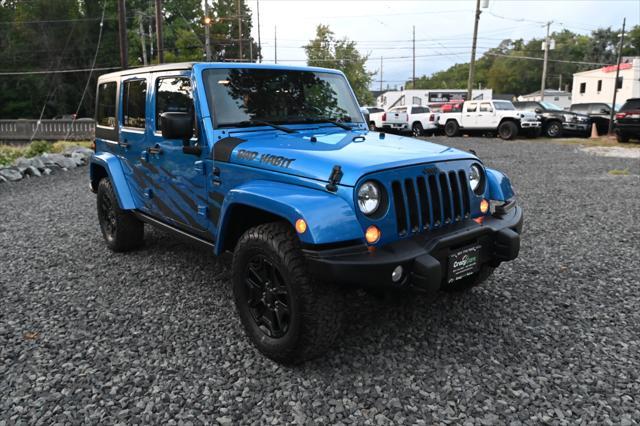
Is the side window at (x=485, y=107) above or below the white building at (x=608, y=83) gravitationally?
below

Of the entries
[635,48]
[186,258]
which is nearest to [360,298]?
[186,258]

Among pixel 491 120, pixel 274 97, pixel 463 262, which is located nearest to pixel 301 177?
pixel 463 262

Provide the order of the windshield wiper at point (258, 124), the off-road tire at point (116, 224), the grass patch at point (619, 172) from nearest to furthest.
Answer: the windshield wiper at point (258, 124)
the off-road tire at point (116, 224)
the grass patch at point (619, 172)

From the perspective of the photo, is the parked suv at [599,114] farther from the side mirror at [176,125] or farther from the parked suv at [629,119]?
the side mirror at [176,125]

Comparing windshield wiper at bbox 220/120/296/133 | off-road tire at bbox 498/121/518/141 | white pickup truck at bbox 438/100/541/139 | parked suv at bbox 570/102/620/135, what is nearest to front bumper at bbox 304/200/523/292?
windshield wiper at bbox 220/120/296/133

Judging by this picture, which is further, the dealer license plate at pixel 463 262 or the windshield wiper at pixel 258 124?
the windshield wiper at pixel 258 124

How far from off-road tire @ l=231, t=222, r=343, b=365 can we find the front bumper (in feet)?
0.46

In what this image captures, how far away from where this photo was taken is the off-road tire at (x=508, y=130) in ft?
67.5

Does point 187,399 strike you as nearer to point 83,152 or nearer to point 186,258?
point 186,258

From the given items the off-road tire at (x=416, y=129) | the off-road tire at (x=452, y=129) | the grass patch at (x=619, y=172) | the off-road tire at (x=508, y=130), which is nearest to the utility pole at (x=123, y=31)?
the off-road tire at (x=416, y=129)

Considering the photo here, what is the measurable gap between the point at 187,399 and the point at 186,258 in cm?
255

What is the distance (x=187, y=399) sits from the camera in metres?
2.71

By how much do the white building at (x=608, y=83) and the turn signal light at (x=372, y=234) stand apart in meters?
39.3

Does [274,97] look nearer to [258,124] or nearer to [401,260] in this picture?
[258,124]
